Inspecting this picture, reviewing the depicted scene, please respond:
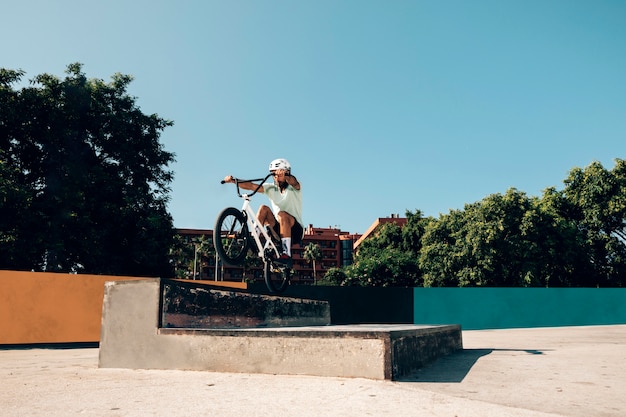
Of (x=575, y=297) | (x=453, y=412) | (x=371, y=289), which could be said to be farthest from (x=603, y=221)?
(x=453, y=412)

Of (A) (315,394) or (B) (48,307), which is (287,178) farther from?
(B) (48,307)

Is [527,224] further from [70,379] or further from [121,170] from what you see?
[70,379]

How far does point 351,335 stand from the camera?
216 inches

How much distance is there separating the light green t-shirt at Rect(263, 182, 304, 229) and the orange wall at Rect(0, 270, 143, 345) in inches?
373

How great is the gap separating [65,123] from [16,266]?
7127 millimetres

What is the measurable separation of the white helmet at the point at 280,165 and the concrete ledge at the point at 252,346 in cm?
303

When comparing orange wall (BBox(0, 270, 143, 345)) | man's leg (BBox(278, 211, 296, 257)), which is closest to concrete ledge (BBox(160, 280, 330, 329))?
man's leg (BBox(278, 211, 296, 257))

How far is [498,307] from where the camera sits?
26828mm

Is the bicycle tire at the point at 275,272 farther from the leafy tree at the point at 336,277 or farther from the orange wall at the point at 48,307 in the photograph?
the leafy tree at the point at 336,277

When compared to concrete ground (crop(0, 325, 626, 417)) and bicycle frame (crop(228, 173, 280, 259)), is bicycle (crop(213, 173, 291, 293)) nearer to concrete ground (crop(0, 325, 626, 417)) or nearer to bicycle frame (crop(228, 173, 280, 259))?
bicycle frame (crop(228, 173, 280, 259))

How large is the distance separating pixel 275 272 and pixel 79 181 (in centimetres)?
1703

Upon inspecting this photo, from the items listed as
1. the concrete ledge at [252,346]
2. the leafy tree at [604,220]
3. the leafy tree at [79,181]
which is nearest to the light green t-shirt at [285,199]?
the concrete ledge at [252,346]

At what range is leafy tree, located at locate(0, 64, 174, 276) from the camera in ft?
70.5

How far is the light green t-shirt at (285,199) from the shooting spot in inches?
352
